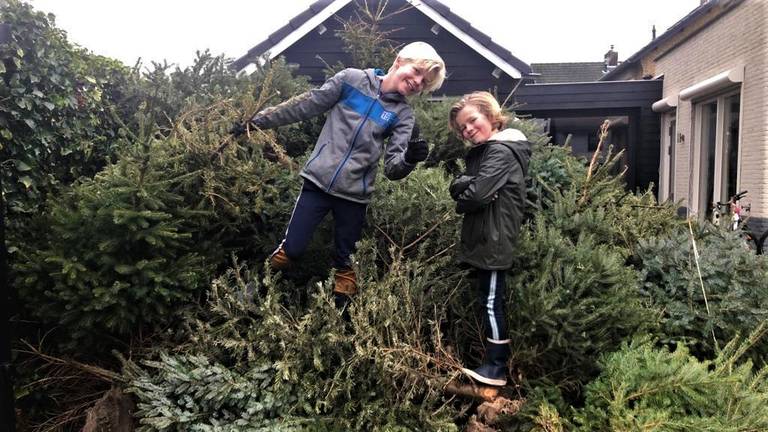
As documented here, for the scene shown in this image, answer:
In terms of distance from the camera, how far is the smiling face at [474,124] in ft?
10.1

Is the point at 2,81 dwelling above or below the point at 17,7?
below

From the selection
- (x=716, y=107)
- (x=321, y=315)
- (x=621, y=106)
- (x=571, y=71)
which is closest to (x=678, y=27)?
(x=621, y=106)

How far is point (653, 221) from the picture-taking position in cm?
445

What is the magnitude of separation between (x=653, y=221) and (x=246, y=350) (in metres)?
3.35

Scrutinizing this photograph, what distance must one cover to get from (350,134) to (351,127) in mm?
44

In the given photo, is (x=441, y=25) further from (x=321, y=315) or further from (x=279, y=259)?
(x=321, y=315)

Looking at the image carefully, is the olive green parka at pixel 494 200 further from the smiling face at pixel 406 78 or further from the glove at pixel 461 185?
the smiling face at pixel 406 78

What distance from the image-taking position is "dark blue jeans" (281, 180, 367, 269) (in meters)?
3.17

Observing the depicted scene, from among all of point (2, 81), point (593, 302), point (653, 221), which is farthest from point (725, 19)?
point (2, 81)

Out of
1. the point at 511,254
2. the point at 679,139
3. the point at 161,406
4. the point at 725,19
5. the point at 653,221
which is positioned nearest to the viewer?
the point at 161,406

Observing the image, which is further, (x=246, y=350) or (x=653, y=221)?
(x=653, y=221)

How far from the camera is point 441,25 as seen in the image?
8.72 meters

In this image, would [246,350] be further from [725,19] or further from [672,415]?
[725,19]

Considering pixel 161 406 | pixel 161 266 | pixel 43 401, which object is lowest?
pixel 43 401
